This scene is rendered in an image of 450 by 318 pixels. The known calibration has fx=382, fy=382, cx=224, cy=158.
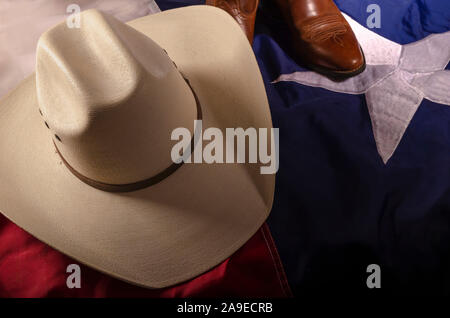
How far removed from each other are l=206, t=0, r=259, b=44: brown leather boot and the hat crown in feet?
1.68

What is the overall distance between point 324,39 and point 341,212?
47 cm

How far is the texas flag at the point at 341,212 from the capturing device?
73cm

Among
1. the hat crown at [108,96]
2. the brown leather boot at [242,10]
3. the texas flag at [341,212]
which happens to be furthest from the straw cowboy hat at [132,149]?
the brown leather boot at [242,10]

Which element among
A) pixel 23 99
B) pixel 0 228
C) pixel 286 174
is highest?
pixel 23 99

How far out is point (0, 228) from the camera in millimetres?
781

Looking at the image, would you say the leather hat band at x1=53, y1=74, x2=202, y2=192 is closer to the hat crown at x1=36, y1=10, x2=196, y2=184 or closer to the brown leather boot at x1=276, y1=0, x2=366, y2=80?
the hat crown at x1=36, y1=10, x2=196, y2=184

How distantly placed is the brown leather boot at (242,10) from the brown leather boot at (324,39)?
0.40 feet

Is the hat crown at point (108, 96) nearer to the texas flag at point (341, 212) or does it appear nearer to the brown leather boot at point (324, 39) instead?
the texas flag at point (341, 212)

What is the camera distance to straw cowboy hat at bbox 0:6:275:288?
496 millimetres

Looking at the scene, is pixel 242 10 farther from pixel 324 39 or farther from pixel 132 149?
pixel 132 149

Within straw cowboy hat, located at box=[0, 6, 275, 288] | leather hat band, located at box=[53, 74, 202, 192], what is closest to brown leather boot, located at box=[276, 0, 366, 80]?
straw cowboy hat, located at box=[0, 6, 275, 288]

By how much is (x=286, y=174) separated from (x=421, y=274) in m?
0.33
